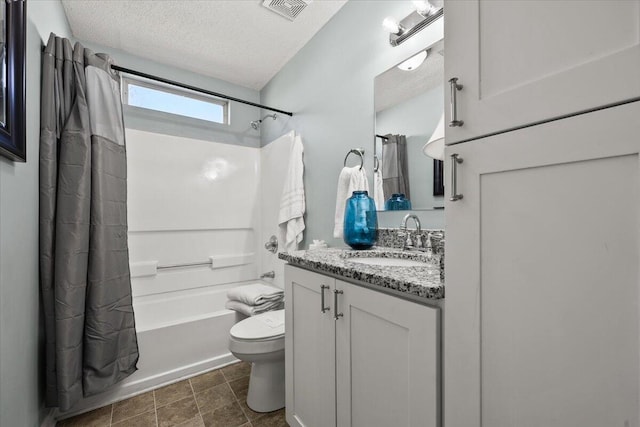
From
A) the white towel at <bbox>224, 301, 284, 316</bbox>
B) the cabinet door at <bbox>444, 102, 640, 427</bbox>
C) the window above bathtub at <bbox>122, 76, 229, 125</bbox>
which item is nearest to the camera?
the cabinet door at <bbox>444, 102, 640, 427</bbox>

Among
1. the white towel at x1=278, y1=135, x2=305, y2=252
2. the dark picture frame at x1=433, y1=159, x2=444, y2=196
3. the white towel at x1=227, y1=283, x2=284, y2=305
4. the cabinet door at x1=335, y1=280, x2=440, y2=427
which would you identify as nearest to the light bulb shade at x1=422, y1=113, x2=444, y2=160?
the dark picture frame at x1=433, y1=159, x2=444, y2=196

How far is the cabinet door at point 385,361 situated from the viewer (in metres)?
0.70

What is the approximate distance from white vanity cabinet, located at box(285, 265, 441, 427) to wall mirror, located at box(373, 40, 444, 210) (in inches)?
25.4

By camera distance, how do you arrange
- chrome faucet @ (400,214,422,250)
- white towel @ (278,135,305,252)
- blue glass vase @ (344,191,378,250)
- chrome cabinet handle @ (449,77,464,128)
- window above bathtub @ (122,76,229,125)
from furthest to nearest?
window above bathtub @ (122,76,229,125) → white towel @ (278,135,305,252) → blue glass vase @ (344,191,378,250) → chrome faucet @ (400,214,422,250) → chrome cabinet handle @ (449,77,464,128)

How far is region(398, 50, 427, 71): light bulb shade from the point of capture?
1318mm

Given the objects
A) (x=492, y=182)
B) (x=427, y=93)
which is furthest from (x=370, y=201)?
(x=492, y=182)

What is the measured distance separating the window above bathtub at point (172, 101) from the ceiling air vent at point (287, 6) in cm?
118

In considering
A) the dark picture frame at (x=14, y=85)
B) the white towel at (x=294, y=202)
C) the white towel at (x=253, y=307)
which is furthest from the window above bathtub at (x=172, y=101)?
the white towel at (x=253, y=307)

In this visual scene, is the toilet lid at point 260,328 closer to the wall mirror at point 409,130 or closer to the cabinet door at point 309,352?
the cabinet door at point 309,352

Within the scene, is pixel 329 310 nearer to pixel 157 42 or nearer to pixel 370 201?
pixel 370 201

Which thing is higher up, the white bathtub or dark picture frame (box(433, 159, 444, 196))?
dark picture frame (box(433, 159, 444, 196))

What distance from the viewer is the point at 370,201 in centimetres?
144

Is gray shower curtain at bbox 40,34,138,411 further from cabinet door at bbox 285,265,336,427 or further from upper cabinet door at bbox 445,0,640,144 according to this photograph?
upper cabinet door at bbox 445,0,640,144

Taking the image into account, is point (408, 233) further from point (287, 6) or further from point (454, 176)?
point (287, 6)
